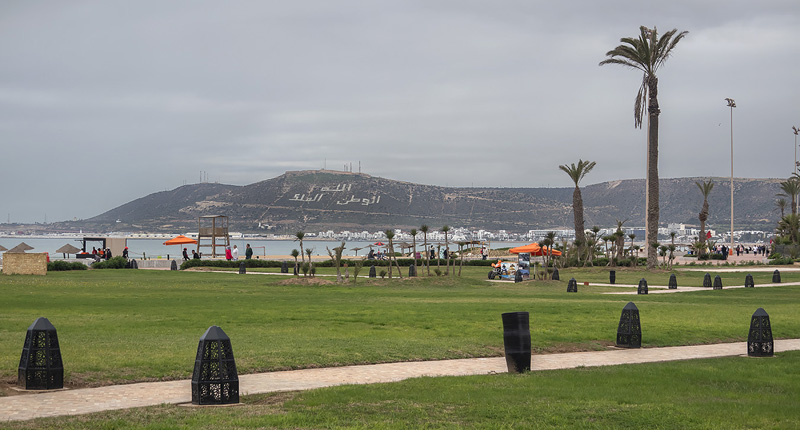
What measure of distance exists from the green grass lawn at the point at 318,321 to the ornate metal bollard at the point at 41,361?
1.85 ft

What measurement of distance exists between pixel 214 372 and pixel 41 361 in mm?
2493

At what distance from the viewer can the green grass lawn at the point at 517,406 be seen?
28.4 feet

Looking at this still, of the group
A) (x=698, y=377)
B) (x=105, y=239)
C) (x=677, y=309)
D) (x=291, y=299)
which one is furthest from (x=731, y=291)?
(x=105, y=239)

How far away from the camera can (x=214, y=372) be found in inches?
384

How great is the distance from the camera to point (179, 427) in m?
8.27

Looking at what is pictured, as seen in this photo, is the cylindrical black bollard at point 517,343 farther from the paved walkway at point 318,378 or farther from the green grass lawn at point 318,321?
the green grass lawn at point 318,321

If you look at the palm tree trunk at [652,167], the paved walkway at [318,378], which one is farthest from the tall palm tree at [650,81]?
the paved walkway at [318,378]

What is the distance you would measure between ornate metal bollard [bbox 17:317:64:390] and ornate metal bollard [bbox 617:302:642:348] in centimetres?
1017

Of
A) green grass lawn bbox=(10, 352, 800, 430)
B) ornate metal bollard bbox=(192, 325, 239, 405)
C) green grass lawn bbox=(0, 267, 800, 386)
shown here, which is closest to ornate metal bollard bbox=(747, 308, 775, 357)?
green grass lawn bbox=(0, 267, 800, 386)

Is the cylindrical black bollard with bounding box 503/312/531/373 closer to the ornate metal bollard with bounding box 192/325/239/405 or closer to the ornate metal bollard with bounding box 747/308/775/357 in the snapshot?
the ornate metal bollard with bounding box 192/325/239/405

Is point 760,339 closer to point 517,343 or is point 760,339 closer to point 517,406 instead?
point 517,343

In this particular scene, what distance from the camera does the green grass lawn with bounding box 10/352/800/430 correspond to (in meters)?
8.66

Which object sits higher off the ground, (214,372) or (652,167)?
(652,167)

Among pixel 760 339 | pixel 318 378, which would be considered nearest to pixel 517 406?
pixel 318 378
